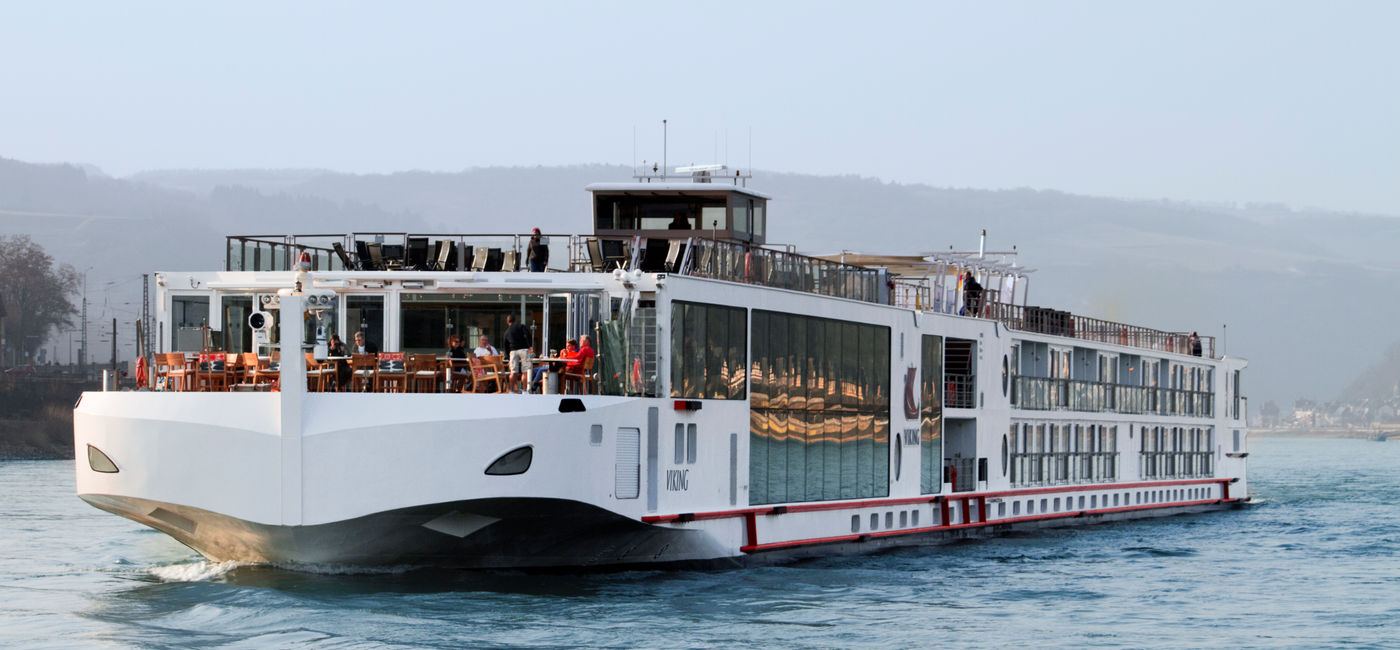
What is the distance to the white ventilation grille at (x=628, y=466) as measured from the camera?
24.7 m

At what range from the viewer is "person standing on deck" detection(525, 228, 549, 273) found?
2745cm

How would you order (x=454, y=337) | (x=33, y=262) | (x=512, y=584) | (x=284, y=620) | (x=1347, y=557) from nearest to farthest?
(x=284, y=620) → (x=512, y=584) → (x=454, y=337) → (x=1347, y=557) → (x=33, y=262)

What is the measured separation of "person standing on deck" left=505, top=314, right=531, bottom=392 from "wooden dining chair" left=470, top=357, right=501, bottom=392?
199mm

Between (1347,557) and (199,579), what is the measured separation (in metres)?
23.0

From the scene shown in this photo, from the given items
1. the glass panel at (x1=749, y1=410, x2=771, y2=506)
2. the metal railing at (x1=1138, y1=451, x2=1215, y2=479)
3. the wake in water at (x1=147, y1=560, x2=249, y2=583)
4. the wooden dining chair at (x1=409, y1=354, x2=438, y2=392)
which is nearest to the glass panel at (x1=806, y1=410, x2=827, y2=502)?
the glass panel at (x1=749, y1=410, x2=771, y2=506)

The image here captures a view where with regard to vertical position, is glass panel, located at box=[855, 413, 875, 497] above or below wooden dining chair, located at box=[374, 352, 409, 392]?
below

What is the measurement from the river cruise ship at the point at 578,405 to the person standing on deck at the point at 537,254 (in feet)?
0.51

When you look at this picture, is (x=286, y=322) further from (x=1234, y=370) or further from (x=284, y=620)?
(x=1234, y=370)

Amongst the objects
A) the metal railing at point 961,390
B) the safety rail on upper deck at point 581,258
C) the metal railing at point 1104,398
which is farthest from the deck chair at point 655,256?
the metal railing at point 1104,398

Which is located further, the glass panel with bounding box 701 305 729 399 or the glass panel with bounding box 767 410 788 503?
the glass panel with bounding box 767 410 788 503

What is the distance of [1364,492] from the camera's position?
237 ft

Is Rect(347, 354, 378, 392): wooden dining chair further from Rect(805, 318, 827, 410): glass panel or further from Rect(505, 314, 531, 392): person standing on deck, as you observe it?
Rect(805, 318, 827, 410): glass panel

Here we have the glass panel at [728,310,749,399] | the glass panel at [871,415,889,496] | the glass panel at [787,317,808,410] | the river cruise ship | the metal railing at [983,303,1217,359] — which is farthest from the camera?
the metal railing at [983,303,1217,359]

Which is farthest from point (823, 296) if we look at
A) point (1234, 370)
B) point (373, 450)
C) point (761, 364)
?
point (1234, 370)
